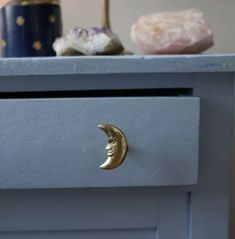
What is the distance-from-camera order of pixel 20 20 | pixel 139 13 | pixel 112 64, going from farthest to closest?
1. pixel 139 13
2. pixel 20 20
3. pixel 112 64

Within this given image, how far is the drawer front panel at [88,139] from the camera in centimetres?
42

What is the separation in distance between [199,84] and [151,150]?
9cm

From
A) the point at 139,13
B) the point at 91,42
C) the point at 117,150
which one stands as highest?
the point at 139,13

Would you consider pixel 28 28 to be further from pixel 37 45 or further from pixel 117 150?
pixel 117 150

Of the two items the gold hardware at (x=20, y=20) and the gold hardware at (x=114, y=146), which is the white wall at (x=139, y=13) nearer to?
the gold hardware at (x=20, y=20)

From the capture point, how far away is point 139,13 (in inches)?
32.9

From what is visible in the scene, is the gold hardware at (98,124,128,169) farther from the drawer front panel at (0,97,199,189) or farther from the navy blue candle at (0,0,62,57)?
the navy blue candle at (0,0,62,57)

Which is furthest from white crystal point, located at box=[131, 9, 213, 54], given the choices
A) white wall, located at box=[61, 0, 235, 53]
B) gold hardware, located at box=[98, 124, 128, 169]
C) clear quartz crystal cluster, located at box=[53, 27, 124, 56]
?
white wall, located at box=[61, 0, 235, 53]

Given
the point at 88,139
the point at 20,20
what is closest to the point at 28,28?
the point at 20,20

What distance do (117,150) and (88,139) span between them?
0.03 m

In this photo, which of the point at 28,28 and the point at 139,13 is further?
the point at 139,13

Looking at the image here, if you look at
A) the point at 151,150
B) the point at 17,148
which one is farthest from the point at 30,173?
the point at 151,150

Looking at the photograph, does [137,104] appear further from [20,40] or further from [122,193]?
[20,40]

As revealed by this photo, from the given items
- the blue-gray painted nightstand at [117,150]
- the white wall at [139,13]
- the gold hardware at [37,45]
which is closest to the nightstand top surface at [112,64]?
the blue-gray painted nightstand at [117,150]
